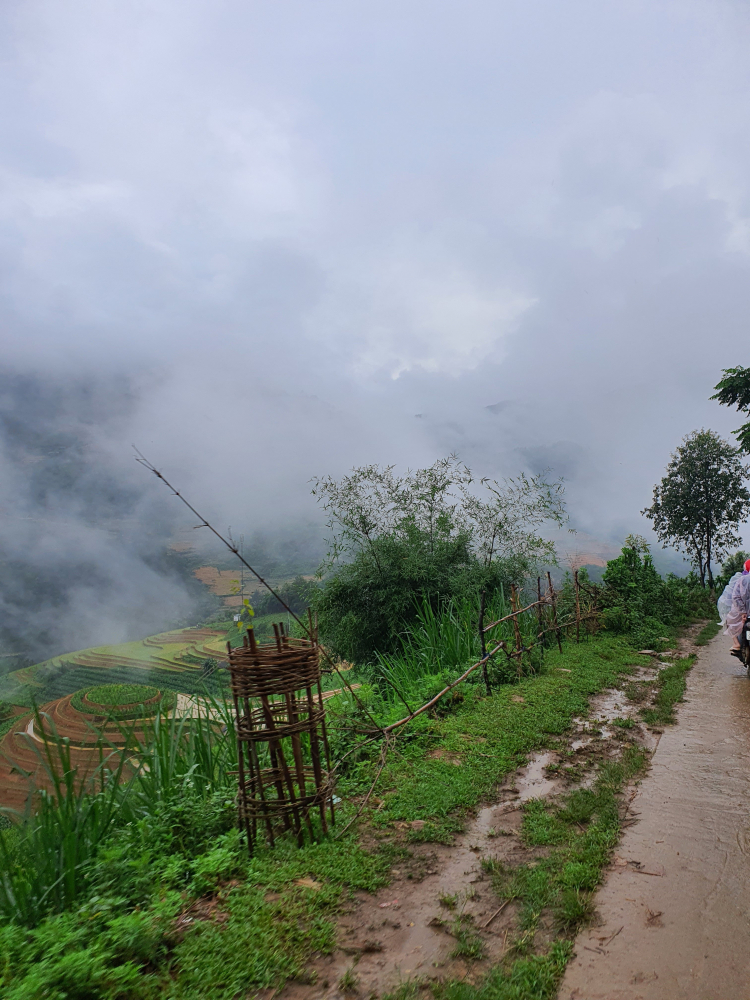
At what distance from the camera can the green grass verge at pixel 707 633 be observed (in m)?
11.1

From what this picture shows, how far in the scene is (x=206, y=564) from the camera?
53562 mm

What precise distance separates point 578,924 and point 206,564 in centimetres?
5408

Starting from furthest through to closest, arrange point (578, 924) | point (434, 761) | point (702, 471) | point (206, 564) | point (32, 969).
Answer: point (206, 564), point (702, 471), point (434, 761), point (578, 924), point (32, 969)

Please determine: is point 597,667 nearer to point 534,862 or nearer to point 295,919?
point 534,862

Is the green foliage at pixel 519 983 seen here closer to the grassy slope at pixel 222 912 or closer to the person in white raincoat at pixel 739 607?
the grassy slope at pixel 222 912

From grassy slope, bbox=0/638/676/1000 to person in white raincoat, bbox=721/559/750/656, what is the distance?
17.7 feet

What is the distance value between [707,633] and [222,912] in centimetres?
1268

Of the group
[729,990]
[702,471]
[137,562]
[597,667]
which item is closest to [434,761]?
[729,990]

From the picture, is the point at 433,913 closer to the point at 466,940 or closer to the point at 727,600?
the point at 466,940

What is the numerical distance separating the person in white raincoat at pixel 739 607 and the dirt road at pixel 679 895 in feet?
11.4

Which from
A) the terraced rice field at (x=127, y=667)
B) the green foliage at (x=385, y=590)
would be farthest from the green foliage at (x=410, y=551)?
the terraced rice field at (x=127, y=667)

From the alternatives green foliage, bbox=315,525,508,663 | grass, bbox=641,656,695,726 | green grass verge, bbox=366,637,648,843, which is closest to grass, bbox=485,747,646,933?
green grass verge, bbox=366,637,648,843

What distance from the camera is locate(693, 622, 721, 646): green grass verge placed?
1108 centimetres

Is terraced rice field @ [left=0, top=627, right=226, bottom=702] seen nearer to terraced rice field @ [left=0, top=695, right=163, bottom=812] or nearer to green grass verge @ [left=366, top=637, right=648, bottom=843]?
terraced rice field @ [left=0, top=695, right=163, bottom=812]
